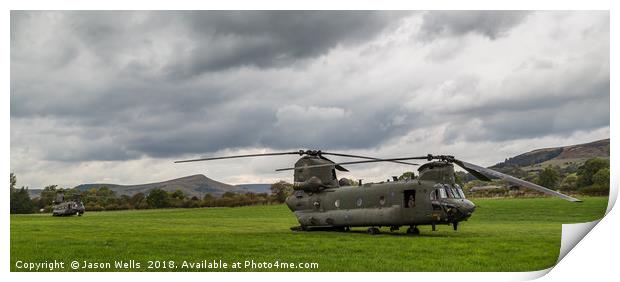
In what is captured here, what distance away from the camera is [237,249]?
1516 cm

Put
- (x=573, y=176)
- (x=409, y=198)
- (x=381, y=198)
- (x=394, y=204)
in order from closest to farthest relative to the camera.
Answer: (x=573, y=176)
(x=409, y=198)
(x=394, y=204)
(x=381, y=198)

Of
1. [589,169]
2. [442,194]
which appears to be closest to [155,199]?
[442,194]

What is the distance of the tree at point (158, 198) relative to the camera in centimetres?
2644

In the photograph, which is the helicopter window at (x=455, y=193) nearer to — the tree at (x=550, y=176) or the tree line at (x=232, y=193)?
the tree line at (x=232, y=193)

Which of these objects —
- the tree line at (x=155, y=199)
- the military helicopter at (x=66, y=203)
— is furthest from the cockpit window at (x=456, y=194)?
the military helicopter at (x=66, y=203)

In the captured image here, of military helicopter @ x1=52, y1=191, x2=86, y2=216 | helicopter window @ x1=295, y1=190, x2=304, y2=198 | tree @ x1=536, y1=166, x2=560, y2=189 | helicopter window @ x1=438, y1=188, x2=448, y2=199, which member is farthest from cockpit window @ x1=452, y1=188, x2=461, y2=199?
military helicopter @ x1=52, y1=191, x2=86, y2=216

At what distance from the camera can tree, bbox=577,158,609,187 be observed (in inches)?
569

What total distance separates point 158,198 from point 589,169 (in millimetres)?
19676

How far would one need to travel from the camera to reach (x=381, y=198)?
2008cm

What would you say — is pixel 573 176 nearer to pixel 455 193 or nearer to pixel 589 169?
pixel 589 169

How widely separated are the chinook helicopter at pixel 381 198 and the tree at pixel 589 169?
187 cm

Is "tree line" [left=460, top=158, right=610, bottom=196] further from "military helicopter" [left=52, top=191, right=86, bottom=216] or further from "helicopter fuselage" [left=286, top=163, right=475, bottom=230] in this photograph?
"military helicopter" [left=52, top=191, right=86, bottom=216]

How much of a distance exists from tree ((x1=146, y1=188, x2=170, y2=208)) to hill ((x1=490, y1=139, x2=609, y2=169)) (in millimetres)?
15868

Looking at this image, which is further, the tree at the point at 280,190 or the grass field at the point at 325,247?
the tree at the point at 280,190
